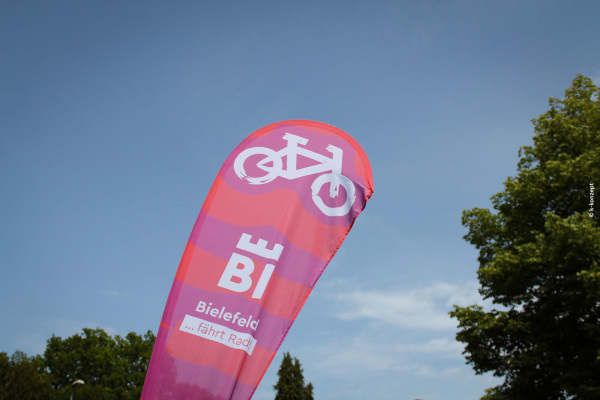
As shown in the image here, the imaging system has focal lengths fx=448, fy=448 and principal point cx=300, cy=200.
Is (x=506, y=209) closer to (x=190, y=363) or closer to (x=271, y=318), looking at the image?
(x=271, y=318)

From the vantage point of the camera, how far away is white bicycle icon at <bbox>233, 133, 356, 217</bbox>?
732 centimetres

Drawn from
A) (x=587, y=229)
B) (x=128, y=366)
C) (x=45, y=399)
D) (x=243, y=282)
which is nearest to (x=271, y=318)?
(x=243, y=282)

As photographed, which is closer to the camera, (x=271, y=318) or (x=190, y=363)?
(x=190, y=363)

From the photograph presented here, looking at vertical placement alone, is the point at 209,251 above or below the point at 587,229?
below

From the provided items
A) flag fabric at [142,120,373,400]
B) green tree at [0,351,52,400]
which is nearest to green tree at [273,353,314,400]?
green tree at [0,351,52,400]

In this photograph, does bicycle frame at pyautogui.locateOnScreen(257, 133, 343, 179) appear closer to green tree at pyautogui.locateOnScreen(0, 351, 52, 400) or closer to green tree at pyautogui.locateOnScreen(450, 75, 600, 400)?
green tree at pyautogui.locateOnScreen(450, 75, 600, 400)

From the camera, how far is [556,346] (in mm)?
15180

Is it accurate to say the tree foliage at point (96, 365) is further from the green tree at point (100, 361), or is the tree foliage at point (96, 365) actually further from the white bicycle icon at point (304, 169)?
the white bicycle icon at point (304, 169)

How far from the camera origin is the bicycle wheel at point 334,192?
7195mm

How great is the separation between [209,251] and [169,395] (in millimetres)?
1965

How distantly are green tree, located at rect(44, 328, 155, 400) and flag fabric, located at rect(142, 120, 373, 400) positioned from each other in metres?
59.3

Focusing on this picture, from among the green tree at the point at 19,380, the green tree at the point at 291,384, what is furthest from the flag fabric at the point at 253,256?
the green tree at the point at 291,384

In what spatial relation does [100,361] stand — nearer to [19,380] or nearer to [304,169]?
[19,380]

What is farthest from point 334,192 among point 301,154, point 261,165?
point 261,165
